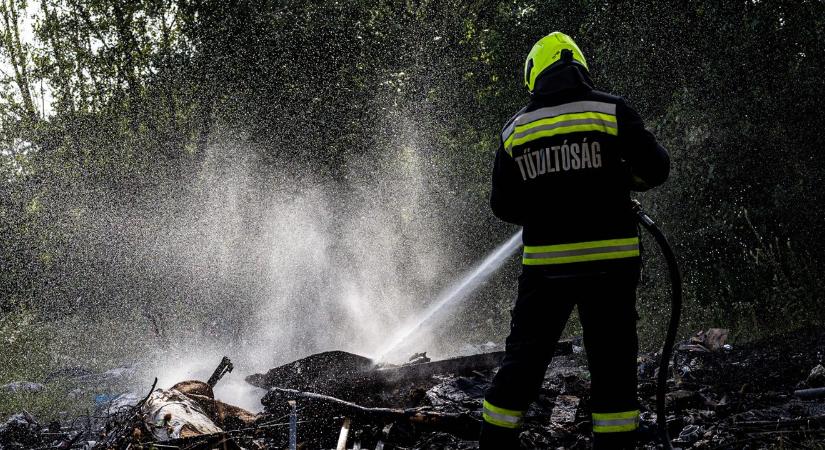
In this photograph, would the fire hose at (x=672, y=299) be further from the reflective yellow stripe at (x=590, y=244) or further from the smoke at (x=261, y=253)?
the smoke at (x=261, y=253)

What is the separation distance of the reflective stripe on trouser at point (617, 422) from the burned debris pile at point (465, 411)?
80 centimetres

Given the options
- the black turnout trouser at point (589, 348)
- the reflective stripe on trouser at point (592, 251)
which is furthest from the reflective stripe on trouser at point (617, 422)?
the reflective stripe on trouser at point (592, 251)

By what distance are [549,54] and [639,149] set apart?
0.63 metres

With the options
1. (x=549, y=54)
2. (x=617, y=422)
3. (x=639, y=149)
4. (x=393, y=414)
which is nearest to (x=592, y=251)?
(x=639, y=149)

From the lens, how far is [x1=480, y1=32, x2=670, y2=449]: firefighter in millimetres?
2664

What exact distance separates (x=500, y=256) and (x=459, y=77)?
4644 millimetres

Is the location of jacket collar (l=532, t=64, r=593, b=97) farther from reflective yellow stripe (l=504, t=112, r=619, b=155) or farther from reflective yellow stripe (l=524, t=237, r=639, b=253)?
reflective yellow stripe (l=524, t=237, r=639, b=253)

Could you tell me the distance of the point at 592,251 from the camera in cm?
267

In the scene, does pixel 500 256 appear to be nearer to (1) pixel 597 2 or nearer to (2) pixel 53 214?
(1) pixel 597 2

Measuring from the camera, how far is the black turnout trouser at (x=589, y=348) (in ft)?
8.68

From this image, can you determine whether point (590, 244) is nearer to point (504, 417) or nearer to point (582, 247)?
point (582, 247)

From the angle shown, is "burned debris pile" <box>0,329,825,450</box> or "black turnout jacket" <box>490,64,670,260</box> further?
"burned debris pile" <box>0,329,825,450</box>

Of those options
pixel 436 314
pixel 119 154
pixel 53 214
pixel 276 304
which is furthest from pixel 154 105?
pixel 436 314

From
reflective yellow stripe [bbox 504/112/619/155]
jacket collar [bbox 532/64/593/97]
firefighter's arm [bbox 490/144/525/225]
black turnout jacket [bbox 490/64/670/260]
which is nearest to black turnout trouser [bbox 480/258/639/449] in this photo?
black turnout jacket [bbox 490/64/670/260]
